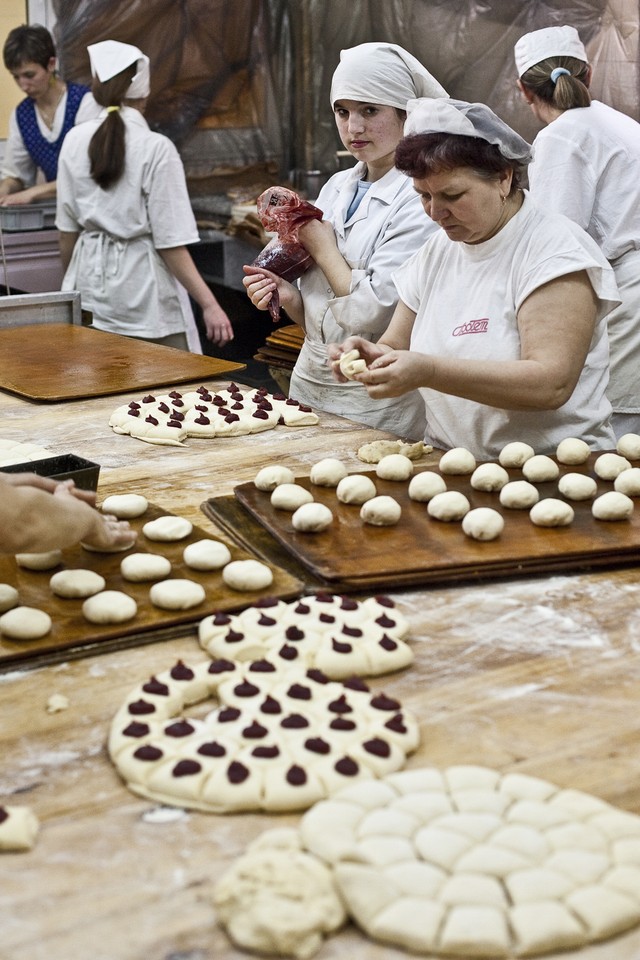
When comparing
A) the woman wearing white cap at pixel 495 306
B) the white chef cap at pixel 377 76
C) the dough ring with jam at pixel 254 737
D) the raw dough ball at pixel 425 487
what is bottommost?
the raw dough ball at pixel 425 487

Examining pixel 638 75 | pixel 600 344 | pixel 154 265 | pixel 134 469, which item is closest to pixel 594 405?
pixel 600 344

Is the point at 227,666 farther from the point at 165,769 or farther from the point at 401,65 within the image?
the point at 401,65

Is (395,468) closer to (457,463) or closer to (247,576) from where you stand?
(457,463)

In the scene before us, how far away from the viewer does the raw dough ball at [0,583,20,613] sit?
178 centimetres

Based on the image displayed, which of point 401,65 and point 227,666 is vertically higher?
point 401,65

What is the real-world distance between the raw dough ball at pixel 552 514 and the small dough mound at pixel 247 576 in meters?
0.58

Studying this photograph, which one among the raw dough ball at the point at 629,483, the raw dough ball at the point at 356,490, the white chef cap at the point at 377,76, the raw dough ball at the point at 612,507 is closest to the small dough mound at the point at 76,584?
the raw dough ball at the point at 356,490

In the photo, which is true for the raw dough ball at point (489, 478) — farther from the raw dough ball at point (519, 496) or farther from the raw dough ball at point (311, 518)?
the raw dough ball at point (311, 518)

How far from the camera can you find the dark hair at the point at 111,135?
14.8 feet

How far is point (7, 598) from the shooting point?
1.78 meters

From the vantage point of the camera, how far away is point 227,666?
5.16 ft

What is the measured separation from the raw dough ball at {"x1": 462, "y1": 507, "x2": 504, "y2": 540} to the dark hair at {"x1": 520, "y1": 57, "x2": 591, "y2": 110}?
2.33m

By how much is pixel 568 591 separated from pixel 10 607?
0.98 meters

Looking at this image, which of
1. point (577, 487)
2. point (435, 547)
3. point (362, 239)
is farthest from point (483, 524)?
point (362, 239)
